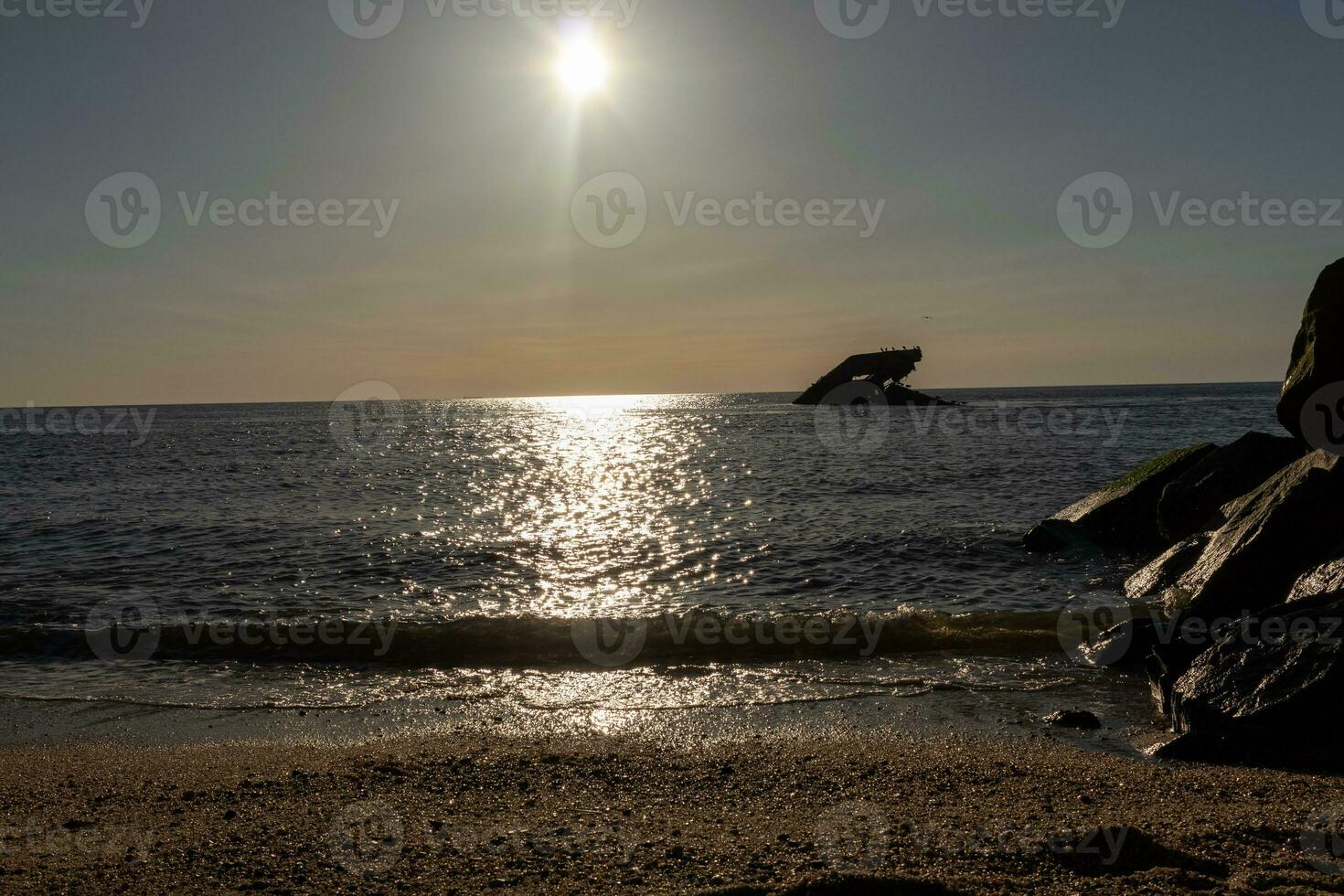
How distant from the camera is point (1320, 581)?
31.4ft

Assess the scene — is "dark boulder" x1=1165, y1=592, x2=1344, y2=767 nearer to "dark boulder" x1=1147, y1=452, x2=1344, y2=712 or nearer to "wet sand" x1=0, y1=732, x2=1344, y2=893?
"wet sand" x1=0, y1=732, x2=1344, y2=893

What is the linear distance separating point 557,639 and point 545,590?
3.75 metres

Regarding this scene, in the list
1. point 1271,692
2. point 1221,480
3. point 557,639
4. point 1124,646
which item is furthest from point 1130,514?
point 557,639

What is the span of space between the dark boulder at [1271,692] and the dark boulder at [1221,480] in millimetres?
9718

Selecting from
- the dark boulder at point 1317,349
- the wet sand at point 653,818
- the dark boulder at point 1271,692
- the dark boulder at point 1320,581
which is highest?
the dark boulder at point 1317,349

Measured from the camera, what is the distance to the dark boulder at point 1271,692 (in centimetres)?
720

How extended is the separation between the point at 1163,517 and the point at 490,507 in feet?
67.5

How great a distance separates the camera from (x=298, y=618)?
14312 mm

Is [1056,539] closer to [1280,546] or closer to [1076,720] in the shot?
[1280,546]

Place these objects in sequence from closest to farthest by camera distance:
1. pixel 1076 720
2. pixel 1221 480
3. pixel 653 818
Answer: pixel 653 818 → pixel 1076 720 → pixel 1221 480

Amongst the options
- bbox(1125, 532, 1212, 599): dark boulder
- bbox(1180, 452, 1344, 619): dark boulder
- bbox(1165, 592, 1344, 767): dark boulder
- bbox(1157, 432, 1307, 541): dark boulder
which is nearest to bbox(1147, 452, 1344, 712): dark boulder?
bbox(1180, 452, 1344, 619): dark boulder

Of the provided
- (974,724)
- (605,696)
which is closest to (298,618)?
(605,696)

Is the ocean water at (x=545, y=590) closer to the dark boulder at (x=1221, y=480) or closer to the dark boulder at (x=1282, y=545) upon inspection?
the dark boulder at (x=1221, y=480)

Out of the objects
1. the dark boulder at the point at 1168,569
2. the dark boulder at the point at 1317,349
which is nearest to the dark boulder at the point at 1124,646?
the dark boulder at the point at 1168,569
